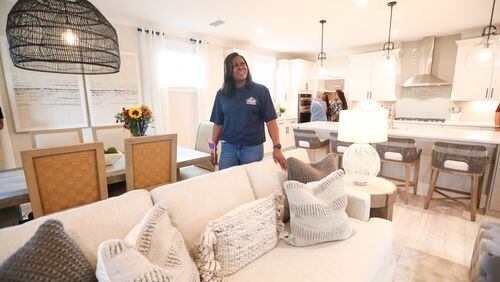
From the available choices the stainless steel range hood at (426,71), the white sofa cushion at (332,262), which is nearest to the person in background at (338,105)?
the stainless steel range hood at (426,71)

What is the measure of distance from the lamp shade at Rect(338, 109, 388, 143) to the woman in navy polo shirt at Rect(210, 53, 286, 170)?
567mm

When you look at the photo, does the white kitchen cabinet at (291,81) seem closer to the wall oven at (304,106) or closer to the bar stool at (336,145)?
the wall oven at (304,106)

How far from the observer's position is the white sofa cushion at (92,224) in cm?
79

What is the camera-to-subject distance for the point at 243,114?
1.80 m

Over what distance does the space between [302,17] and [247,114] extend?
2301 mm

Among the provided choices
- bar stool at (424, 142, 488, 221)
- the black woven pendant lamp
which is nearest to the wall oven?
bar stool at (424, 142, 488, 221)

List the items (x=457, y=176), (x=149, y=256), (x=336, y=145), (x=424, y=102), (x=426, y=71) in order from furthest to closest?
(x=424, y=102), (x=426, y=71), (x=336, y=145), (x=457, y=176), (x=149, y=256)

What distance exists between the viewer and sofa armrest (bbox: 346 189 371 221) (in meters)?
1.53

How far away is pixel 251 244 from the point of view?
114 cm

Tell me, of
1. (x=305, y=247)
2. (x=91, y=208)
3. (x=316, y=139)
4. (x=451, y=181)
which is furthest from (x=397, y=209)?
(x=91, y=208)

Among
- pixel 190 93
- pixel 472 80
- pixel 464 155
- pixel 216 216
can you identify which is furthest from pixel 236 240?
pixel 472 80

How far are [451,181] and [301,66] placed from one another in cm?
385

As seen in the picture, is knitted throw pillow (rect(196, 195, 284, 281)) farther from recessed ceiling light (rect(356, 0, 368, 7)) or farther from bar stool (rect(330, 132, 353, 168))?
recessed ceiling light (rect(356, 0, 368, 7))

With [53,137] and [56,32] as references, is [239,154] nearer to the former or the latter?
[56,32]
